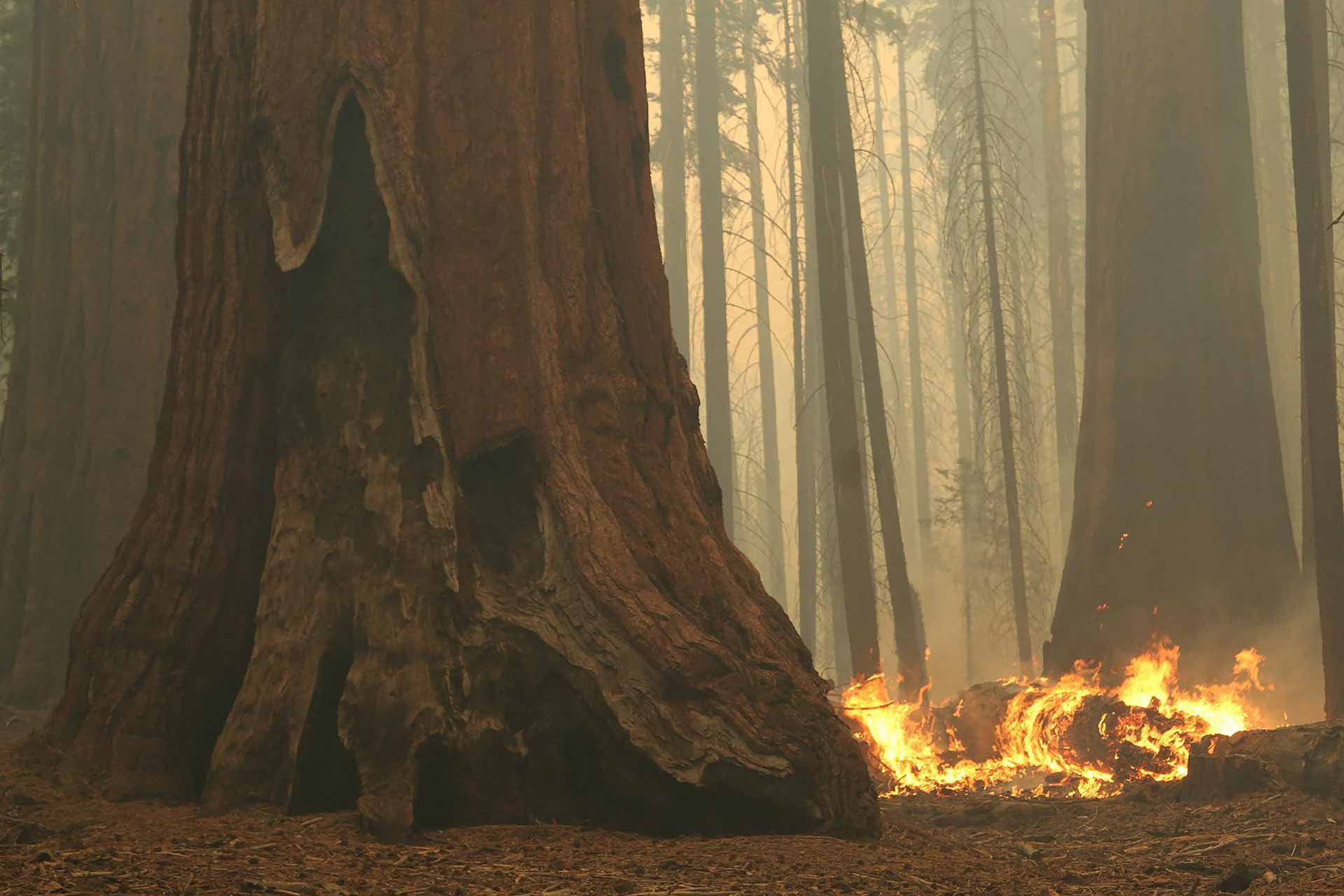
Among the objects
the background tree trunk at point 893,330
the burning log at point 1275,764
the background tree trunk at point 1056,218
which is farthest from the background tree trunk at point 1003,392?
the background tree trunk at point 893,330

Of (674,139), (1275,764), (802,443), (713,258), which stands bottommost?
(1275,764)

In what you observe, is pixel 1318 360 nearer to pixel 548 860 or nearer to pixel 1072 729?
pixel 1072 729

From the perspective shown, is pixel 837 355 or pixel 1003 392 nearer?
pixel 837 355

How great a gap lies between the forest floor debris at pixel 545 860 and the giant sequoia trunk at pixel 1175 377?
5.16 metres

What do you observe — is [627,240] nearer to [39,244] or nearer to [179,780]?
[179,780]

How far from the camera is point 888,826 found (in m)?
5.32

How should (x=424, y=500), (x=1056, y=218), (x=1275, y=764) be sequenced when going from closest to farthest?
(x=424, y=500) < (x=1275, y=764) < (x=1056, y=218)

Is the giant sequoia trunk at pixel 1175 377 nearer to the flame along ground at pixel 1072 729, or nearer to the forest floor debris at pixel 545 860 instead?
the flame along ground at pixel 1072 729

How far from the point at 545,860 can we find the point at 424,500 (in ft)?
4.69

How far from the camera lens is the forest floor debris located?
3123 mm

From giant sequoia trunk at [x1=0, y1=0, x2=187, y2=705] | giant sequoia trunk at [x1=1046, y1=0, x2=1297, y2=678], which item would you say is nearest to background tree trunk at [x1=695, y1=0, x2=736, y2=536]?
giant sequoia trunk at [x1=1046, y1=0, x2=1297, y2=678]

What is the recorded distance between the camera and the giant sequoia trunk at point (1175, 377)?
10.4 meters

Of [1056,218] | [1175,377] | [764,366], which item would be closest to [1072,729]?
[1175,377]

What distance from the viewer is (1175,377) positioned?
431 inches
